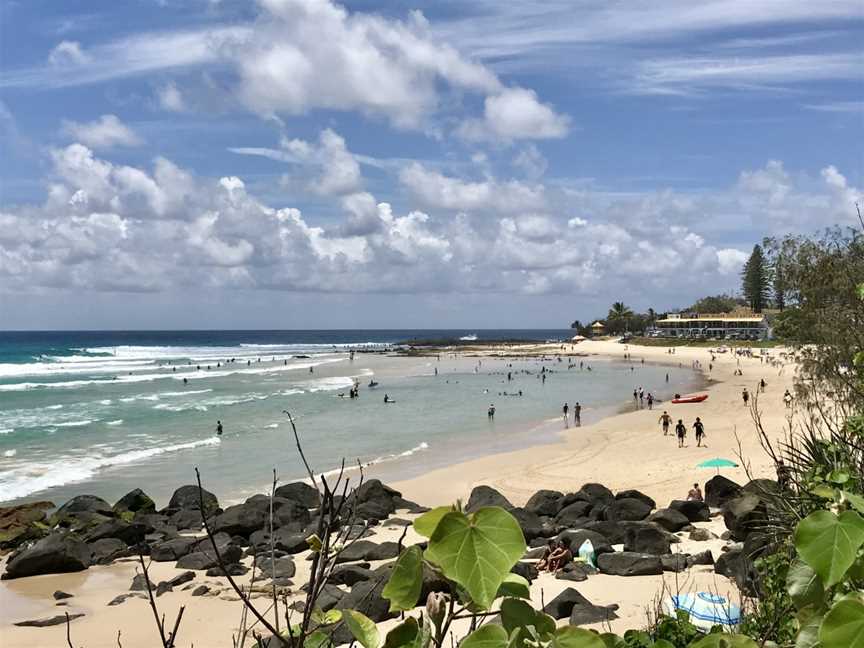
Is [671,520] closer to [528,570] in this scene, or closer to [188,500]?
[528,570]

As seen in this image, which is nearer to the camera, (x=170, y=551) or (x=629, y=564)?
(x=629, y=564)

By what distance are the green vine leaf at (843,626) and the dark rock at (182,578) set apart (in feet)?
46.7

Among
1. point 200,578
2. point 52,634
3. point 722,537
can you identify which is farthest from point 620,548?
point 52,634

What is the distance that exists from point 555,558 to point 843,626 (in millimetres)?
12510

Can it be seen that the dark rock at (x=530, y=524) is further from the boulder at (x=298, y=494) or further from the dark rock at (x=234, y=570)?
the boulder at (x=298, y=494)

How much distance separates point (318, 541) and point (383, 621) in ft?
31.9

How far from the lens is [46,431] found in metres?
35.2

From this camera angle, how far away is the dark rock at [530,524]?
51.0 feet

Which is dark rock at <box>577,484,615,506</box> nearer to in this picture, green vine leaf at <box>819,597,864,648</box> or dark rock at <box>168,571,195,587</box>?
dark rock at <box>168,571,195,587</box>

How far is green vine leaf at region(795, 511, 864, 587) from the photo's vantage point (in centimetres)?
157

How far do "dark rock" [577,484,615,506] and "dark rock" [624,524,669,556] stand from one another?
3563mm

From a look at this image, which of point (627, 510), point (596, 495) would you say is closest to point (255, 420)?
point (596, 495)

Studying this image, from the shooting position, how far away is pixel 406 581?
149cm

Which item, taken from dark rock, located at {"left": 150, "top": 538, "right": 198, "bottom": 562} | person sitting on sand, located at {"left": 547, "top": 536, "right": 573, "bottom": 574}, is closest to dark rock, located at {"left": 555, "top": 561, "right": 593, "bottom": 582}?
person sitting on sand, located at {"left": 547, "top": 536, "right": 573, "bottom": 574}
